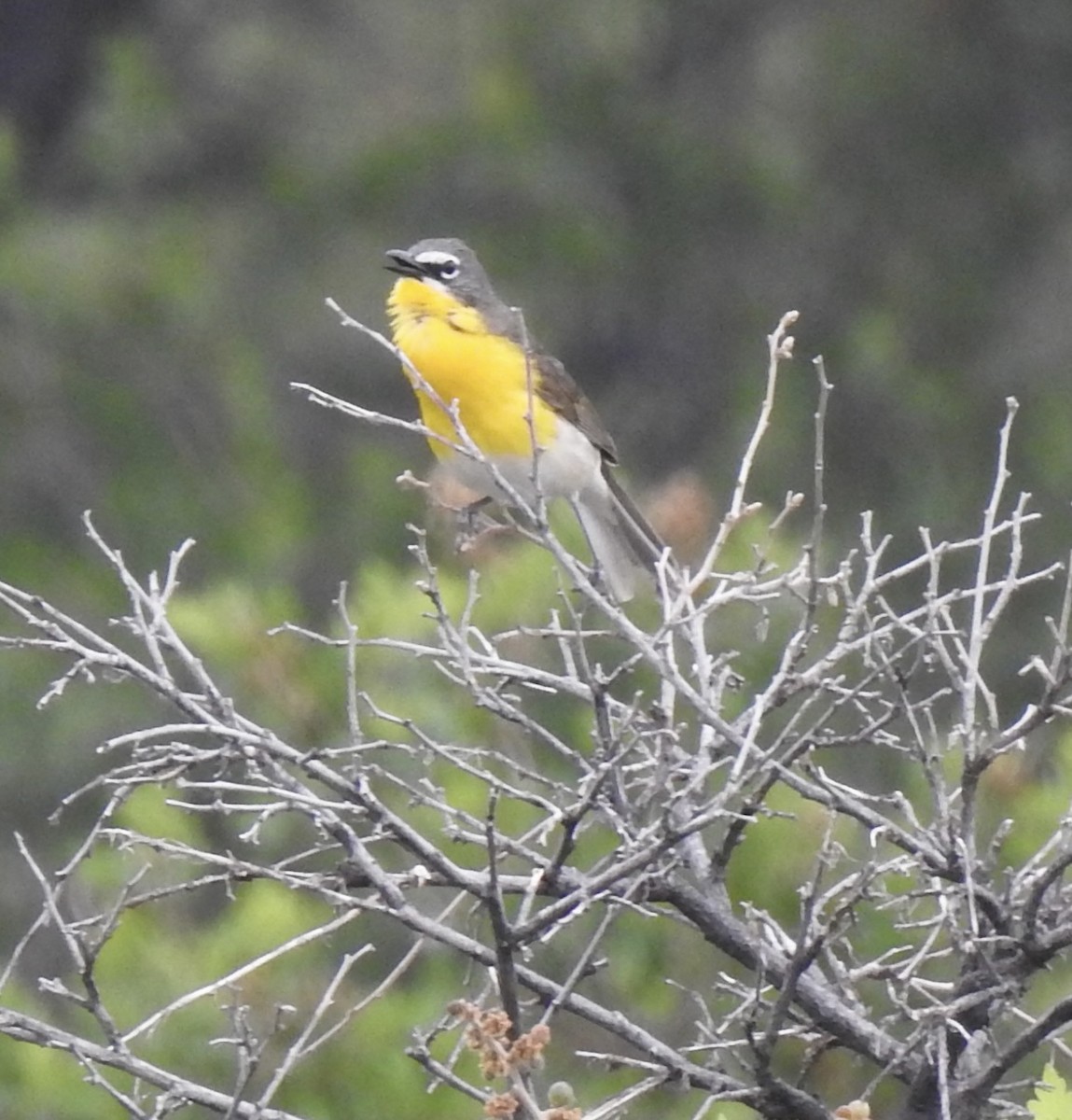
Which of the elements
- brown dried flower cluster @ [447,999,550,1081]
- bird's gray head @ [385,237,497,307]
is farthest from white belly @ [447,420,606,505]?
brown dried flower cluster @ [447,999,550,1081]

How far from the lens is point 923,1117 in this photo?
2961 millimetres

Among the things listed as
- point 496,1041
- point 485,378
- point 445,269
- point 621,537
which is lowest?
point 621,537

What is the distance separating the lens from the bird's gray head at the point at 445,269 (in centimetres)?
579

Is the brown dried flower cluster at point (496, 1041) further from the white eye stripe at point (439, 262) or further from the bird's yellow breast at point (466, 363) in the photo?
the white eye stripe at point (439, 262)

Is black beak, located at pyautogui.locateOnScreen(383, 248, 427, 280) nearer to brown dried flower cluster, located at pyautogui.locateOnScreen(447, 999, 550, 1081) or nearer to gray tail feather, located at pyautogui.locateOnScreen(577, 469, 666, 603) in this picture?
gray tail feather, located at pyautogui.locateOnScreen(577, 469, 666, 603)

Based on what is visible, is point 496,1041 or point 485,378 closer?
point 496,1041

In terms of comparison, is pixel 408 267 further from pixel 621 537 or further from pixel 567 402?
pixel 621 537

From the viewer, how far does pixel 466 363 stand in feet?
18.7

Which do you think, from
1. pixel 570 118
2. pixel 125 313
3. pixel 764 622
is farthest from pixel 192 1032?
pixel 570 118

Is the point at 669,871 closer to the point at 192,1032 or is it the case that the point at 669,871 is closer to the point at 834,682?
the point at 834,682

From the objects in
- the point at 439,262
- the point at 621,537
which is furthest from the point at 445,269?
the point at 621,537

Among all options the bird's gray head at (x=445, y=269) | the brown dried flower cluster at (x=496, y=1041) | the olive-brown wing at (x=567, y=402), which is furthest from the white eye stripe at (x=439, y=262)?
the brown dried flower cluster at (x=496, y=1041)

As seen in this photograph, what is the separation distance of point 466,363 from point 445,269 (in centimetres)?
Answer: 26

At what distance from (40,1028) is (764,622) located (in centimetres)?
104
